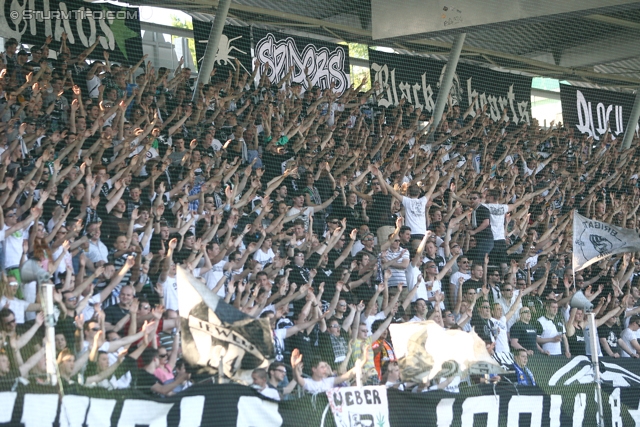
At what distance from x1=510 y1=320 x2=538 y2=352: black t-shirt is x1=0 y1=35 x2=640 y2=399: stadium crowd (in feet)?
0.05

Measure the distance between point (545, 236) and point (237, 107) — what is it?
167 inches

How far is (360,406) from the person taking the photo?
702 centimetres

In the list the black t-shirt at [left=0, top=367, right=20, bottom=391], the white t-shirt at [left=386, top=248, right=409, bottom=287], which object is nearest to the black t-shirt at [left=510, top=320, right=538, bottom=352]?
the white t-shirt at [left=386, top=248, right=409, bottom=287]

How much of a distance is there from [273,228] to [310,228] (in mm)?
454

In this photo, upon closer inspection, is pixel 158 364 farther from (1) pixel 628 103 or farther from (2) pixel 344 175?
(1) pixel 628 103

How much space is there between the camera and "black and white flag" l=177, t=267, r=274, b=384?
20.4 ft

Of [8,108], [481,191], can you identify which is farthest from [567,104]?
[8,108]

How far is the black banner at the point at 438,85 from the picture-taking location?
1433 cm

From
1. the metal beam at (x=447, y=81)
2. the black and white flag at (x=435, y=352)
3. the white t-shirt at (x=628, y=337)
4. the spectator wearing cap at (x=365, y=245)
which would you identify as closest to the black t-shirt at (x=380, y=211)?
the spectator wearing cap at (x=365, y=245)

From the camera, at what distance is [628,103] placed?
682 inches

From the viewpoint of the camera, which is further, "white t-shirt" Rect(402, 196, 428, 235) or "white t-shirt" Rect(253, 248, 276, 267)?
"white t-shirt" Rect(402, 196, 428, 235)

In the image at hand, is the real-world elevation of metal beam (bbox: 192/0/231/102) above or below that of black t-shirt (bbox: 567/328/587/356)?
above

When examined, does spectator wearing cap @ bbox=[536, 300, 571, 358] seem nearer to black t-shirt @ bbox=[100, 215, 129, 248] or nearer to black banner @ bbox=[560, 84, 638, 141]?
black t-shirt @ bbox=[100, 215, 129, 248]

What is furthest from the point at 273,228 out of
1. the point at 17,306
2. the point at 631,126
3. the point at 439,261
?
the point at 631,126
